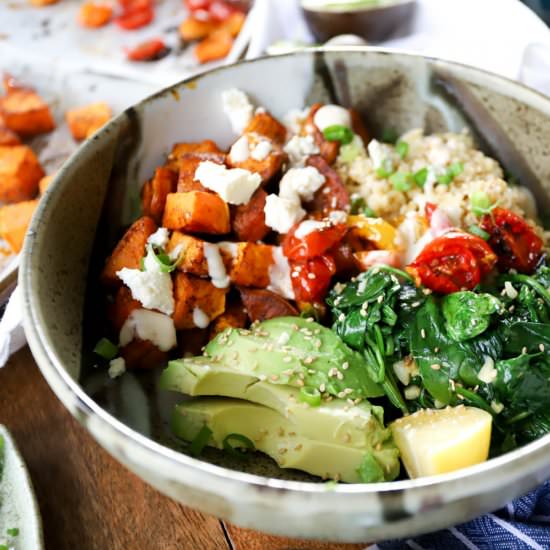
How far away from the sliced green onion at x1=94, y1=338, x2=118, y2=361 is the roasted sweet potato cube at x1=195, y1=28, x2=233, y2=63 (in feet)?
5.83

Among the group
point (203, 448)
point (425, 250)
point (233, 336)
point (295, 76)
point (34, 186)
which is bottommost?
point (34, 186)

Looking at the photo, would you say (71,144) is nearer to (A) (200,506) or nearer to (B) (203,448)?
(B) (203,448)

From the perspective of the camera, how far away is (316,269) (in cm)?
162

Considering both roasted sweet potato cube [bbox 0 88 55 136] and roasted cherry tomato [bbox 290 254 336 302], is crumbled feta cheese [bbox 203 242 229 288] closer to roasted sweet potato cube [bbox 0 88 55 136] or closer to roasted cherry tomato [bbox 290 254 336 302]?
roasted cherry tomato [bbox 290 254 336 302]

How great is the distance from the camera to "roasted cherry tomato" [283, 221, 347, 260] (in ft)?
5.30

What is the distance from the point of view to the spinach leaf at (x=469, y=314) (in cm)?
143

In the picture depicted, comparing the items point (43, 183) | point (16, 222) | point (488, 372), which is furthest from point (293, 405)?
point (43, 183)

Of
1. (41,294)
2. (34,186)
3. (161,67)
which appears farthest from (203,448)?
(161,67)

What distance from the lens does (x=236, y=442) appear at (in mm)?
1437

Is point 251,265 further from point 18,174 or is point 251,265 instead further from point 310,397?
point 18,174

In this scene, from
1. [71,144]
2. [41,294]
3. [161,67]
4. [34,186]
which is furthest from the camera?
[161,67]

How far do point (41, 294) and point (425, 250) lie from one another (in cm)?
85

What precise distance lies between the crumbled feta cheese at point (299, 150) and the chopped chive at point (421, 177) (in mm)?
277

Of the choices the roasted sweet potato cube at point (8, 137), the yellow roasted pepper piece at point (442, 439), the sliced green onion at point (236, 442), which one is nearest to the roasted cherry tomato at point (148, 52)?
the roasted sweet potato cube at point (8, 137)
